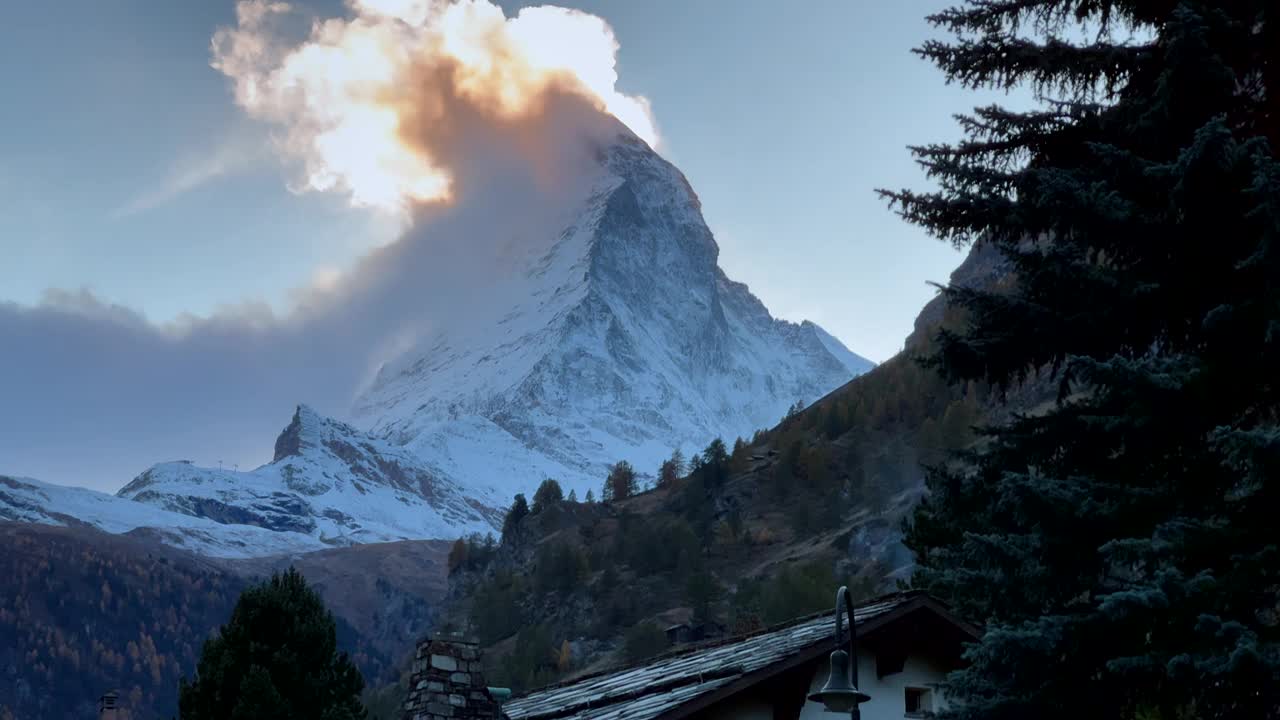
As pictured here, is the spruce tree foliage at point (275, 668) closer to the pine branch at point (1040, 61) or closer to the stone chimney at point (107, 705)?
the stone chimney at point (107, 705)

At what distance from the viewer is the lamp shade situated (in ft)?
44.4

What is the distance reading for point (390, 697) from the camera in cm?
15575

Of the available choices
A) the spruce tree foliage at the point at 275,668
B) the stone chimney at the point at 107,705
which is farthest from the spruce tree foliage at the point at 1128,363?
the stone chimney at the point at 107,705

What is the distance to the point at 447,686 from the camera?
59.8ft

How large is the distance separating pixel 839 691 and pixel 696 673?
5298mm

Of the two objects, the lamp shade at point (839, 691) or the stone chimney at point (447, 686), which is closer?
the lamp shade at point (839, 691)

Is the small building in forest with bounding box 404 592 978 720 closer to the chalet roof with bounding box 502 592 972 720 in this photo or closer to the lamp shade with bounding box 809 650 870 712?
the chalet roof with bounding box 502 592 972 720

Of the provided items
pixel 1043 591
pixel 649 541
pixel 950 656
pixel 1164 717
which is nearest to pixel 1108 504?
pixel 1043 591

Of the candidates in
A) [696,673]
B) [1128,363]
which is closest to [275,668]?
[696,673]

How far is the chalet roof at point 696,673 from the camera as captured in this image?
17.5 meters

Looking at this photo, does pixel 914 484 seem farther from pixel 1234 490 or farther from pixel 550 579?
pixel 1234 490

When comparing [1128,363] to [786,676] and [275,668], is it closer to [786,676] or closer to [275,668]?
[786,676]

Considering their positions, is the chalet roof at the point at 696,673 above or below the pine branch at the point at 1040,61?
below

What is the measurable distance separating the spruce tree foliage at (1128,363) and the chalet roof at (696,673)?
7.76 ft
